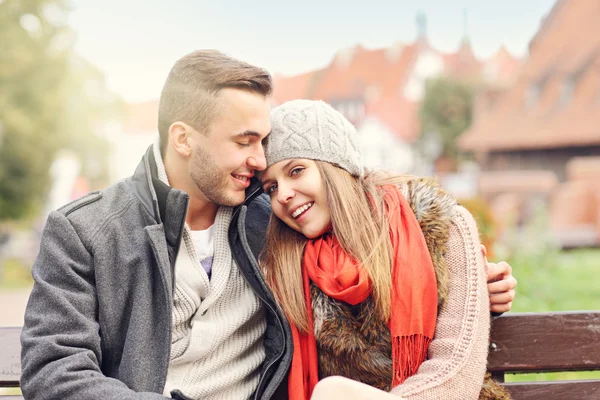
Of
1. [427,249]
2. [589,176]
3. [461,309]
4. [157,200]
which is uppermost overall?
[157,200]

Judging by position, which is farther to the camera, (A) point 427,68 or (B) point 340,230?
(A) point 427,68

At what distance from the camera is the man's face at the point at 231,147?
2.73 meters

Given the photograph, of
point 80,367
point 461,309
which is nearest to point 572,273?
point 461,309

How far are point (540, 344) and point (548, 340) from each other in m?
0.04

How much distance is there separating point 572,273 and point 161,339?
9575 millimetres

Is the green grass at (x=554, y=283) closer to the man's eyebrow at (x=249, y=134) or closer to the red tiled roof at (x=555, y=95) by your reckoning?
the man's eyebrow at (x=249, y=134)

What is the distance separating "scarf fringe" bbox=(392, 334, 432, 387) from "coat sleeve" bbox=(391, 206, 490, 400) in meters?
0.04

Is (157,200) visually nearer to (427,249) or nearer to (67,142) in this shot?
(427,249)

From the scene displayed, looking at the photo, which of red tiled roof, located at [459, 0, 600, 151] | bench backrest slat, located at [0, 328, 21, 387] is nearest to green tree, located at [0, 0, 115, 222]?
red tiled roof, located at [459, 0, 600, 151]

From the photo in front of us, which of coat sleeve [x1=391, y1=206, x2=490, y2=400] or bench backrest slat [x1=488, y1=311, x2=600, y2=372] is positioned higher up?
coat sleeve [x1=391, y1=206, x2=490, y2=400]

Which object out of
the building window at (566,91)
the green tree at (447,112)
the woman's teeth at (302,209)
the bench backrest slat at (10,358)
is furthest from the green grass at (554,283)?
the green tree at (447,112)

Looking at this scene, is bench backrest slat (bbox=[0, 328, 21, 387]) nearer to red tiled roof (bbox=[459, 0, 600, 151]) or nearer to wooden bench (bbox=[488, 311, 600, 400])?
wooden bench (bbox=[488, 311, 600, 400])

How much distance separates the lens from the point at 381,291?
2520mm

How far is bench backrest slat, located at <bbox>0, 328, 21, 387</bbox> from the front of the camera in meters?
2.77
